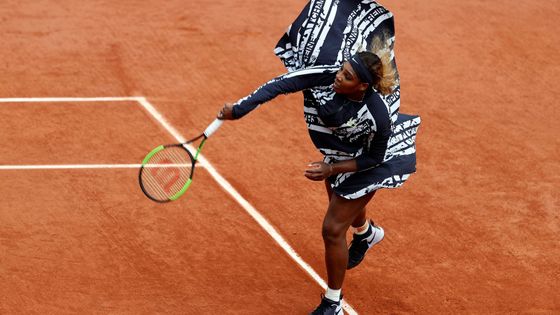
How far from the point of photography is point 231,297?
29.3ft

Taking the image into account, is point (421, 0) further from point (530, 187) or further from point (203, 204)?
point (203, 204)

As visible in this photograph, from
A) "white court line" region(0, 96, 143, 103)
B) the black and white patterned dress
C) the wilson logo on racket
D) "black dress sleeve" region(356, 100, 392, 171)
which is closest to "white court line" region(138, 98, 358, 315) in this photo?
"white court line" region(0, 96, 143, 103)

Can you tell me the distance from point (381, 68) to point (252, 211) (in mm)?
3042

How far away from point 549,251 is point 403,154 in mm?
2208

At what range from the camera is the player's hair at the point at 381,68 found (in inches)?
305

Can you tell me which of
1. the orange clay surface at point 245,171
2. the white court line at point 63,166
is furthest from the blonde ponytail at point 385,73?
the white court line at point 63,166

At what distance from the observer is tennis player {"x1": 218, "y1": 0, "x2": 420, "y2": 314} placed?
7.86 metres

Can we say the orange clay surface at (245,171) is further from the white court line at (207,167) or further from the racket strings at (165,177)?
the racket strings at (165,177)

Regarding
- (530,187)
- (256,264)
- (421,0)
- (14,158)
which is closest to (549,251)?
(530,187)

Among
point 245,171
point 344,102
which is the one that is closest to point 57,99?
point 245,171

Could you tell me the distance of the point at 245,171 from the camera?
11.2 metres

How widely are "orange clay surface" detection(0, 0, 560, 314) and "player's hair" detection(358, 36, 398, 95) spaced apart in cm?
212

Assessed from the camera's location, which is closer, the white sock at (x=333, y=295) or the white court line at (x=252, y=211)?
the white sock at (x=333, y=295)

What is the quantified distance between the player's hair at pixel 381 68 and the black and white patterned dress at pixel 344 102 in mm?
113
